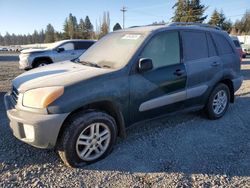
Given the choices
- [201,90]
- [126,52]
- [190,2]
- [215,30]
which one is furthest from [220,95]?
[190,2]

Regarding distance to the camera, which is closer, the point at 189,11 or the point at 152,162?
the point at 152,162

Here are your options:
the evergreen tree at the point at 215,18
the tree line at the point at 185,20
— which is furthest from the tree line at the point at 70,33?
the evergreen tree at the point at 215,18

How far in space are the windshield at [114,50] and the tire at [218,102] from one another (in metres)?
2.00

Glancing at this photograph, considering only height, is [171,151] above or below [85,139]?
below

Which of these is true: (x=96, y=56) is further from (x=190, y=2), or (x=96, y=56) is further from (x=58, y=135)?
(x=190, y=2)

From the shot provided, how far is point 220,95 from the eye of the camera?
17.6 feet

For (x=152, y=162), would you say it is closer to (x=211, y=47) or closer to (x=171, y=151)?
(x=171, y=151)

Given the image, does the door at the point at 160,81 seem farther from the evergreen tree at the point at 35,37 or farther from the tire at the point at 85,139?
the evergreen tree at the point at 35,37

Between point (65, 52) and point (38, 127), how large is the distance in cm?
960

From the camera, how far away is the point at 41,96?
3.19 metres

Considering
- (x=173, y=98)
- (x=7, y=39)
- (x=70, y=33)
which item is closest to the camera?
(x=173, y=98)

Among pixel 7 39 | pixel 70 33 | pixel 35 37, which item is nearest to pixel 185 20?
pixel 70 33

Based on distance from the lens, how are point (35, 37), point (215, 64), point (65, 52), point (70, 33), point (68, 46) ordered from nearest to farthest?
point (215, 64) → point (65, 52) → point (68, 46) → point (70, 33) → point (35, 37)

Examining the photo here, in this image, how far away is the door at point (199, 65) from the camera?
4578mm
